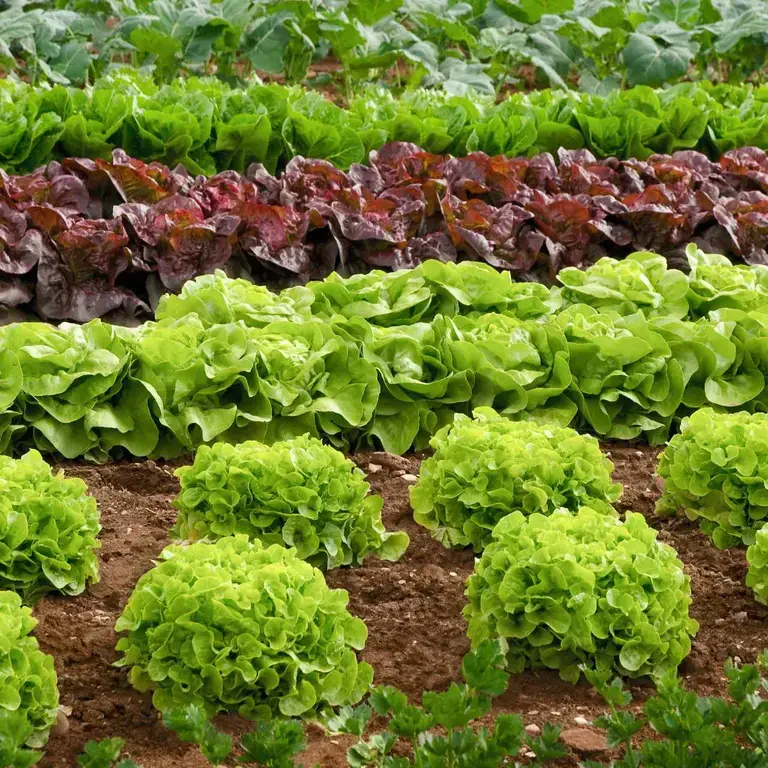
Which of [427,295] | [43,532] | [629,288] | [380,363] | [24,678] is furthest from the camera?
[629,288]

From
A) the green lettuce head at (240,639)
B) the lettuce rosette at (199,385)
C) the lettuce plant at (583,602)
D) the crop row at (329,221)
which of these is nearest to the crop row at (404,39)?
the crop row at (329,221)

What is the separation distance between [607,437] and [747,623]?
1.53 m

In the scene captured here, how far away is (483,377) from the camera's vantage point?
5117mm

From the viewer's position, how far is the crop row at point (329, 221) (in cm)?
636

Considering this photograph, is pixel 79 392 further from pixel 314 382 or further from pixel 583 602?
pixel 583 602

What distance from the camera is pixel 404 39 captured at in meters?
12.8

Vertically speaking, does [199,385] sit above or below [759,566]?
below

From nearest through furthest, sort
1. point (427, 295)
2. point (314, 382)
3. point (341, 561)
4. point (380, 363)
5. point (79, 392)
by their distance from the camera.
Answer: point (341, 561) < point (79, 392) < point (314, 382) < point (380, 363) < point (427, 295)

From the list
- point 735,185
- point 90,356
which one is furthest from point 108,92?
point 735,185

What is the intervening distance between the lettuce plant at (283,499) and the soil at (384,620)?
14cm

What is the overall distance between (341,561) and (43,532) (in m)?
0.98

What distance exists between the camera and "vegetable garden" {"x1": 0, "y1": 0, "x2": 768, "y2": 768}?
124 inches

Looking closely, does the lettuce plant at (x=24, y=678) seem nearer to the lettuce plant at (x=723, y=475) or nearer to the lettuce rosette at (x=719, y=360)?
the lettuce plant at (x=723, y=475)

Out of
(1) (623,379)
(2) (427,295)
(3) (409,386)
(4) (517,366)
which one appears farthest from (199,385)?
(1) (623,379)
